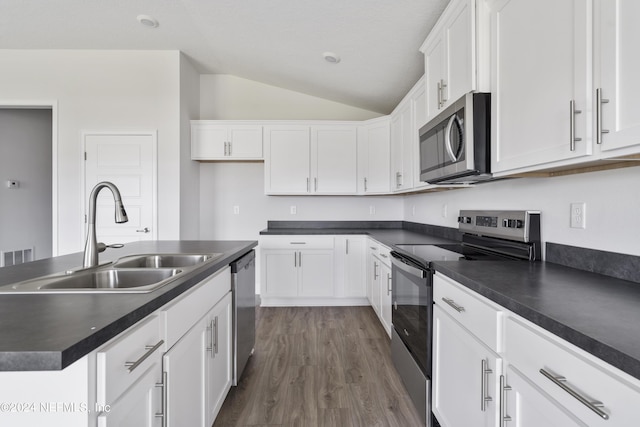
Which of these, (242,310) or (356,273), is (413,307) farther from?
(356,273)

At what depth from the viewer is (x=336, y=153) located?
13.2 feet

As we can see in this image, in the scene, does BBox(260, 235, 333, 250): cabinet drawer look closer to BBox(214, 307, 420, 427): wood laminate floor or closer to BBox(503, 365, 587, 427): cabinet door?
BBox(214, 307, 420, 427): wood laminate floor

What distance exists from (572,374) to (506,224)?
1.14 metres

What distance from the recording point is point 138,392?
91cm

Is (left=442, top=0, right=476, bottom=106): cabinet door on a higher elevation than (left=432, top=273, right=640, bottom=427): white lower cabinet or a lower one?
higher

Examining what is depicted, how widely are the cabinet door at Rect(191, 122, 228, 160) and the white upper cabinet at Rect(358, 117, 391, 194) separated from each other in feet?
5.51

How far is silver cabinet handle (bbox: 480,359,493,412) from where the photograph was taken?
1.12m

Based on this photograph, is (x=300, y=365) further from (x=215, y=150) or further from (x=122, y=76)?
(x=122, y=76)

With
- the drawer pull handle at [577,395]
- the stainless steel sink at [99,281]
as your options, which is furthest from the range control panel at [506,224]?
the stainless steel sink at [99,281]

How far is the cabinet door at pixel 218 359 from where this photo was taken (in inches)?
61.6

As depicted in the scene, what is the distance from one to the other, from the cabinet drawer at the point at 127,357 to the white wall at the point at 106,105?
2.98 metres

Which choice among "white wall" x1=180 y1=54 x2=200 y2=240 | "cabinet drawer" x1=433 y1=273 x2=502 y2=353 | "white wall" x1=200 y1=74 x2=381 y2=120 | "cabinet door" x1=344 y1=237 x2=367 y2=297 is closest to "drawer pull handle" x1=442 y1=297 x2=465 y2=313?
"cabinet drawer" x1=433 y1=273 x2=502 y2=353

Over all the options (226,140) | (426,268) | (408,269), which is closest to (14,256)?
(226,140)

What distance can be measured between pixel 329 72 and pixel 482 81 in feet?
7.06
